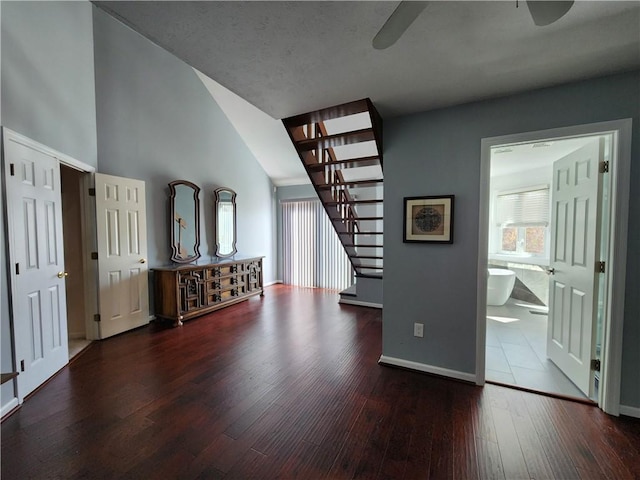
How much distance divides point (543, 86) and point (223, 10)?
85.4 inches

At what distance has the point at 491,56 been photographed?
1.60 metres

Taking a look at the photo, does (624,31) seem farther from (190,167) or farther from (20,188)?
(190,167)

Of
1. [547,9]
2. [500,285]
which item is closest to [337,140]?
[547,9]

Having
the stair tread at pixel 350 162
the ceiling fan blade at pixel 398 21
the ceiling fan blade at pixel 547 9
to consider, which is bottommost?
the stair tread at pixel 350 162

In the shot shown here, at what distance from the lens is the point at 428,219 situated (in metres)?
2.38

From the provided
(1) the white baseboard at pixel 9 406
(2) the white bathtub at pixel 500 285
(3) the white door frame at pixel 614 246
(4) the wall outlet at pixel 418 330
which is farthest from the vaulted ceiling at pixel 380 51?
(2) the white bathtub at pixel 500 285

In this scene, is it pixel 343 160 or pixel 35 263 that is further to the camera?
pixel 343 160

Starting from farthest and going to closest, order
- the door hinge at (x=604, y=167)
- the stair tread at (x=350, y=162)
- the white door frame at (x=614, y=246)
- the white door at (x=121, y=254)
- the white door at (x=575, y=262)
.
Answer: the white door at (x=121, y=254) → the stair tread at (x=350, y=162) → the white door at (x=575, y=262) → the door hinge at (x=604, y=167) → the white door frame at (x=614, y=246)

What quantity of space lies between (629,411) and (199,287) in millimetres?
4501

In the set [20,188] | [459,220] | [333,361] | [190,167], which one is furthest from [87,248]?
[459,220]

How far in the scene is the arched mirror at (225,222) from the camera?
4.98 meters

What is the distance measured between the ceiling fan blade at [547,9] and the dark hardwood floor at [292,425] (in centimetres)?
209

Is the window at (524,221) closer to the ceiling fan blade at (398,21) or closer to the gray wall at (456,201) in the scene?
the gray wall at (456,201)

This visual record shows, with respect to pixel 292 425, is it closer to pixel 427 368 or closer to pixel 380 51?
pixel 427 368
